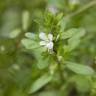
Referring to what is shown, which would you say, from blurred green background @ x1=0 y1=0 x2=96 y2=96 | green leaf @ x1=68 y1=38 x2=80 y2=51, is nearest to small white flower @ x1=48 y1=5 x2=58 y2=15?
blurred green background @ x1=0 y1=0 x2=96 y2=96

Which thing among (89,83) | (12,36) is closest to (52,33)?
(89,83)

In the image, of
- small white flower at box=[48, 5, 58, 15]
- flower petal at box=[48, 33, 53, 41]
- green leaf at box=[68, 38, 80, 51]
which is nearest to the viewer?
flower petal at box=[48, 33, 53, 41]

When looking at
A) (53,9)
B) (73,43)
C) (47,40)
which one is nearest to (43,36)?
(47,40)

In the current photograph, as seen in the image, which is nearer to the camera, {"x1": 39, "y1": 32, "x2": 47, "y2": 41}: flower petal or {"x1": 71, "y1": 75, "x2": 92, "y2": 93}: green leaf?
{"x1": 39, "y1": 32, "x2": 47, "y2": 41}: flower petal

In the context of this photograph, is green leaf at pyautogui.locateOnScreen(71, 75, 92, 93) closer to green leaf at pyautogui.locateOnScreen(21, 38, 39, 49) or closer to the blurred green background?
the blurred green background

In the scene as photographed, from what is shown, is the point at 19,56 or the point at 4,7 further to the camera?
the point at 4,7

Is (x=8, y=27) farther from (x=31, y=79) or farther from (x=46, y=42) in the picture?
(x=46, y=42)

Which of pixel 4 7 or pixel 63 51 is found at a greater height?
pixel 4 7

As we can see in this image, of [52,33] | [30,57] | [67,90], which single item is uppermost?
[52,33]

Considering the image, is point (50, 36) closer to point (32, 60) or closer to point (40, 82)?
point (40, 82)
